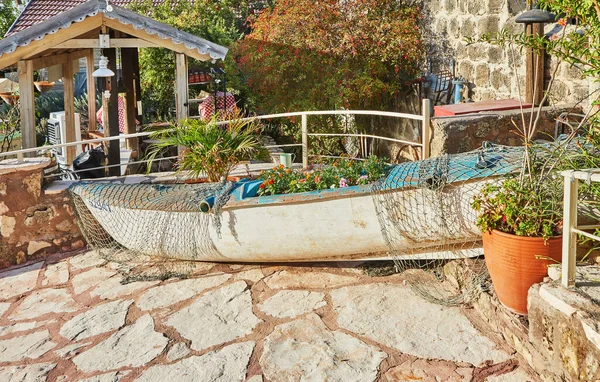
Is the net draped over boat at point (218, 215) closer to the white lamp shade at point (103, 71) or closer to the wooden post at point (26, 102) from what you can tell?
the white lamp shade at point (103, 71)

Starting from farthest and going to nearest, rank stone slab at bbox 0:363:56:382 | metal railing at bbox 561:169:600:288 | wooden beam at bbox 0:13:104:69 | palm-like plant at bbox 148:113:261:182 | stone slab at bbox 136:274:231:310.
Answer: wooden beam at bbox 0:13:104:69, palm-like plant at bbox 148:113:261:182, stone slab at bbox 136:274:231:310, stone slab at bbox 0:363:56:382, metal railing at bbox 561:169:600:288

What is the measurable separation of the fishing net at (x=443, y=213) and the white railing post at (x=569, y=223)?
999 mm

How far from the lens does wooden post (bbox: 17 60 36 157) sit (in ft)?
26.8

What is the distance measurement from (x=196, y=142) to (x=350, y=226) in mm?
2115

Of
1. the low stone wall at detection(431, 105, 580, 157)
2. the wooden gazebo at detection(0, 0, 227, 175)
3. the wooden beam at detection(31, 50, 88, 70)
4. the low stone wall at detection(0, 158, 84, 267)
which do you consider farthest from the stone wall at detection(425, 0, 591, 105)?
the wooden beam at detection(31, 50, 88, 70)

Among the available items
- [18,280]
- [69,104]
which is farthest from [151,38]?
[18,280]

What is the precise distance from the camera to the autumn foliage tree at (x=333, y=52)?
31.9 ft

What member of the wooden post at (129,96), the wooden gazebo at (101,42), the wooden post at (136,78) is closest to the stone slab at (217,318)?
the wooden gazebo at (101,42)

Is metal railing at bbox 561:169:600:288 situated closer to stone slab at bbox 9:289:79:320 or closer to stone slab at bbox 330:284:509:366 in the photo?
stone slab at bbox 330:284:509:366

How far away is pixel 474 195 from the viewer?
4398 millimetres

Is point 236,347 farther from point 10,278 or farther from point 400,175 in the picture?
point 10,278

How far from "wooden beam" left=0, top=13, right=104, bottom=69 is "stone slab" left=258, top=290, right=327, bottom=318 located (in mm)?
4710

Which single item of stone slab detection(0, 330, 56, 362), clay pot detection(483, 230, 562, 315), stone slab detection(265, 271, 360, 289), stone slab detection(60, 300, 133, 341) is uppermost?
clay pot detection(483, 230, 562, 315)

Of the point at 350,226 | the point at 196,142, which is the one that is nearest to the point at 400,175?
the point at 350,226
